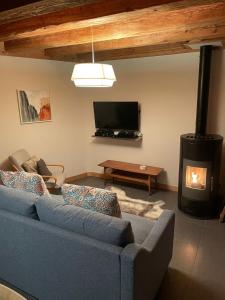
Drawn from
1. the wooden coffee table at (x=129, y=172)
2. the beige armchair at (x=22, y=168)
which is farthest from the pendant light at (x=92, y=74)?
the wooden coffee table at (x=129, y=172)

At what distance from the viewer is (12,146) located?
446cm

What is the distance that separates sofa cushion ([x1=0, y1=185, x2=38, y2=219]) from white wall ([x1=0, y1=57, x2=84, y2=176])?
218 cm

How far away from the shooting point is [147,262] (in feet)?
6.22

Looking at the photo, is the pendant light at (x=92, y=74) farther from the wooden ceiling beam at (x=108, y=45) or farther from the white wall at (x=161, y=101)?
the white wall at (x=161, y=101)

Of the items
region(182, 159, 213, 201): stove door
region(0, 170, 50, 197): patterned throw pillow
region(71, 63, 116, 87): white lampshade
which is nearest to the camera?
region(71, 63, 116, 87): white lampshade

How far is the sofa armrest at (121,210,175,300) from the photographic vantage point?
1697 mm

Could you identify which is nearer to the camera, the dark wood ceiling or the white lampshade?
the dark wood ceiling

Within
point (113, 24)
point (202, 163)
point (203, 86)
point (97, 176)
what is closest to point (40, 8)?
point (113, 24)

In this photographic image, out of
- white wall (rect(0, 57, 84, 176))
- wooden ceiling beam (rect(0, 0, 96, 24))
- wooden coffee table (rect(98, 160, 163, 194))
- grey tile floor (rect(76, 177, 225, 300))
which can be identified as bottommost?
grey tile floor (rect(76, 177, 225, 300))

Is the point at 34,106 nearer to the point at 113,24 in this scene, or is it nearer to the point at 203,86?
the point at 113,24

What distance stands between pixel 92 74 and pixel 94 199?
1178 millimetres

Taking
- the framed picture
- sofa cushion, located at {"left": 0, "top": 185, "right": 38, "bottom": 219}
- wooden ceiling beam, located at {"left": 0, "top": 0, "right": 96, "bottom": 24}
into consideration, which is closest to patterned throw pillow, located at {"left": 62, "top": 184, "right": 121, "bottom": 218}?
sofa cushion, located at {"left": 0, "top": 185, "right": 38, "bottom": 219}

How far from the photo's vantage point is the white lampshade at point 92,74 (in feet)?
7.50

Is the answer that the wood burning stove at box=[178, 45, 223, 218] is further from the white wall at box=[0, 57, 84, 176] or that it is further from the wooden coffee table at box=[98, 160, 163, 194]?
the white wall at box=[0, 57, 84, 176]
